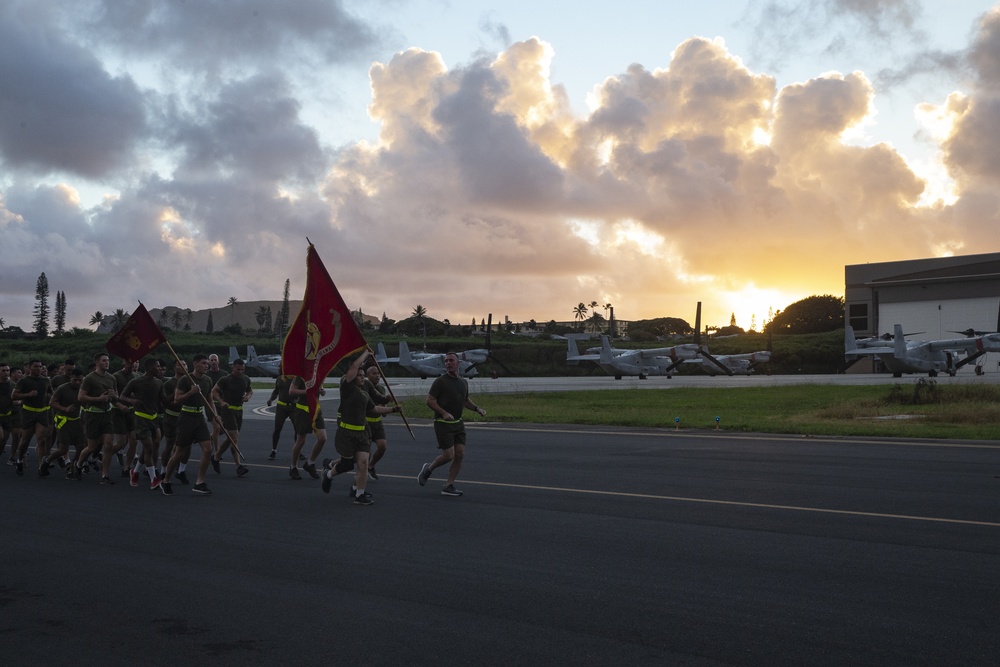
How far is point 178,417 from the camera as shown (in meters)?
13.4

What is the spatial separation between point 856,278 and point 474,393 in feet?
221

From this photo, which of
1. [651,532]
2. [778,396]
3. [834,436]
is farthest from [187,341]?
[651,532]

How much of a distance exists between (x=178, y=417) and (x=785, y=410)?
81.6 ft

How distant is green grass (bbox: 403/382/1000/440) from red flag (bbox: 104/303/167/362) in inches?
607

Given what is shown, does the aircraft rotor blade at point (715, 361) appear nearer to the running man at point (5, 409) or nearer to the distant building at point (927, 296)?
the distant building at point (927, 296)

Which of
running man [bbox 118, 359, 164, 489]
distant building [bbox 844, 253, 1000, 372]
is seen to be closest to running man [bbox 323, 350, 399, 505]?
running man [bbox 118, 359, 164, 489]

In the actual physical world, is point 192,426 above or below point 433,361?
below

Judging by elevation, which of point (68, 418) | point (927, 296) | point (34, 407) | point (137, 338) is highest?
point (927, 296)

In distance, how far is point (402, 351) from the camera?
75625 mm

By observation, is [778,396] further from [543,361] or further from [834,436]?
[543,361]

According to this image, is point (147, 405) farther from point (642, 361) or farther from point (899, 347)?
point (642, 361)

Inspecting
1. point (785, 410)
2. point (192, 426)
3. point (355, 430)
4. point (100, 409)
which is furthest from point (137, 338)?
point (785, 410)

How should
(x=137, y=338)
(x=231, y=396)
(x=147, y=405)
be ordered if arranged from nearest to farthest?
(x=147, y=405)
(x=137, y=338)
(x=231, y=396)

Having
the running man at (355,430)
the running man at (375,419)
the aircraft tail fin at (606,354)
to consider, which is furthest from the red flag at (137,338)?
the aircraft tail fin at (606,354)
